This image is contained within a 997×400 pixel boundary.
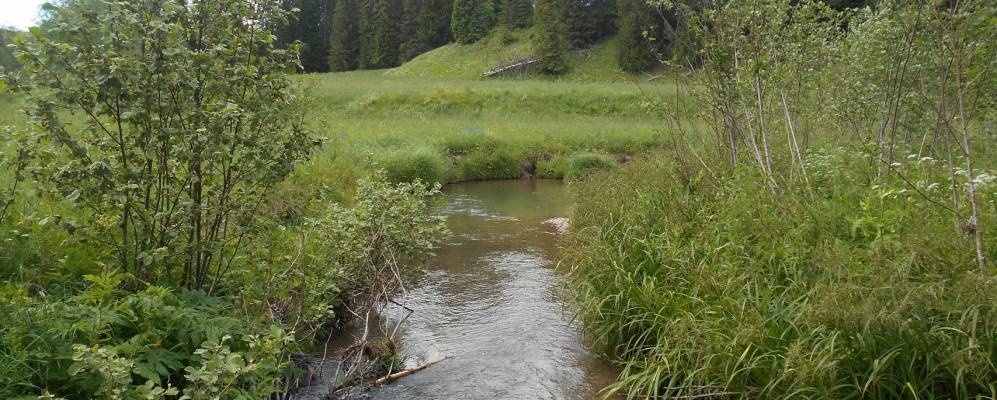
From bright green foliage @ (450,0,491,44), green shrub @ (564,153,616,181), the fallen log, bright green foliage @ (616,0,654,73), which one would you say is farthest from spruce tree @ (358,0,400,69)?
the fallen log

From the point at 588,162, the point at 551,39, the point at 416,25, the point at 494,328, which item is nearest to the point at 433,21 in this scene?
the point at 416,25

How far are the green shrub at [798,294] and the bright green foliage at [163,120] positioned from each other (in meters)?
3.22

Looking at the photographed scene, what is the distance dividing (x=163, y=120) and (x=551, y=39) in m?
45.0

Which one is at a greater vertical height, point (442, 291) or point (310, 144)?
point (310, 144)

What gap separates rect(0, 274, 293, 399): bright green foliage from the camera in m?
3.22

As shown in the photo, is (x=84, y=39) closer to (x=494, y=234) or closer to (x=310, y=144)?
(x=310, y=144)

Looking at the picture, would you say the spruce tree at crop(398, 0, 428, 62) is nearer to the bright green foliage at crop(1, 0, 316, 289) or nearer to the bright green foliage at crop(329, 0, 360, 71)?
the bright green foliage at crop(329, 0, 360, 71)

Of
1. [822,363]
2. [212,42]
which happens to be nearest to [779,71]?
[822,363]

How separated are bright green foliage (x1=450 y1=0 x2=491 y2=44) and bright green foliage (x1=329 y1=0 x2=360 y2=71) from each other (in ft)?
44.5

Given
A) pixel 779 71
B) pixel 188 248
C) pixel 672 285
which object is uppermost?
pixel 779 71

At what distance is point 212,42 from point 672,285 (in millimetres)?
4187

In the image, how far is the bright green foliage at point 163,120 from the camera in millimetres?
4137

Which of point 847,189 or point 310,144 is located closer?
point 310,144

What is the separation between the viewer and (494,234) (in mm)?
11523
